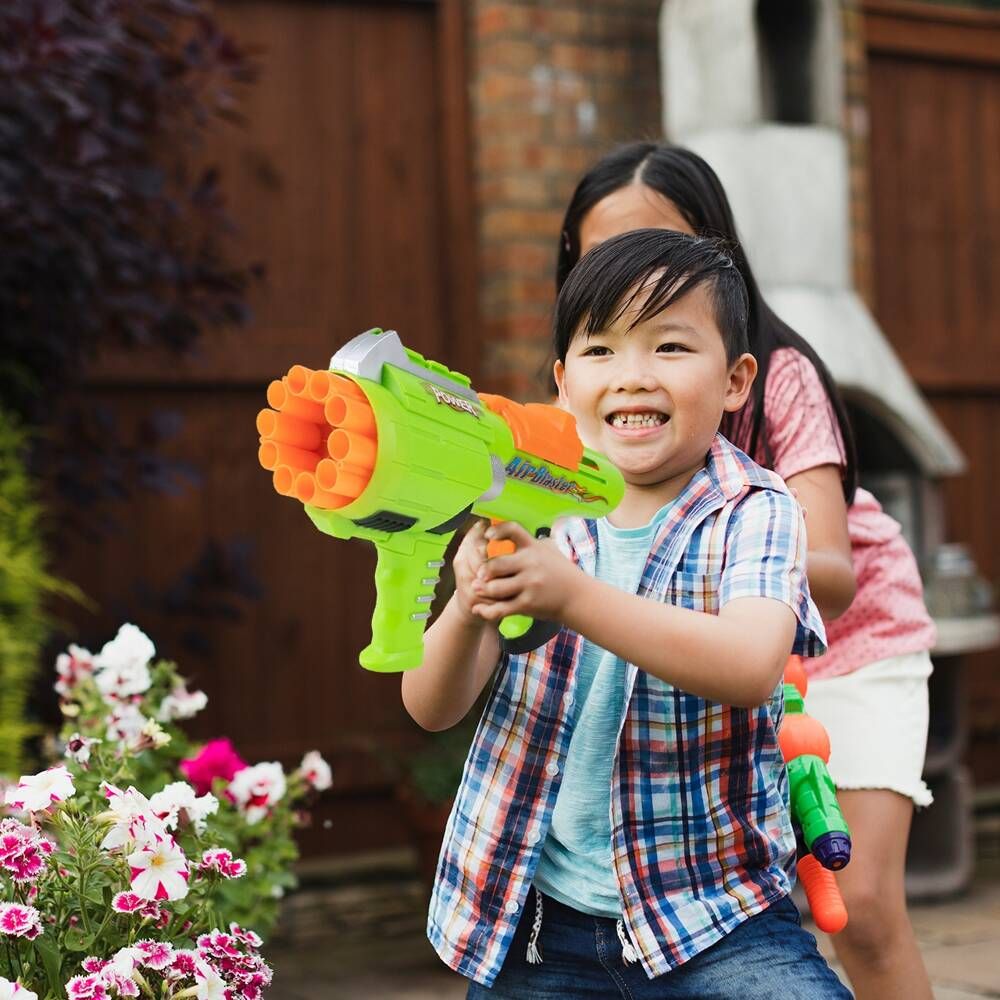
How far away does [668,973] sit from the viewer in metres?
1.94

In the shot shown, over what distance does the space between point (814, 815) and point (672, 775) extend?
195mm

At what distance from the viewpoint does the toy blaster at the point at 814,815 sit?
2.00m

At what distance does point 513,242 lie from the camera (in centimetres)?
542

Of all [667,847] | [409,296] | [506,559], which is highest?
[409,296]

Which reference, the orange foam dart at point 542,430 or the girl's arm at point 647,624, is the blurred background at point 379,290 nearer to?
the orange foam dart at point 542,430

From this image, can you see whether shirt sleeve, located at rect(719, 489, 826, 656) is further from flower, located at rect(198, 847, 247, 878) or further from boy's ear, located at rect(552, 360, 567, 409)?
flower, located at rect(198, 847, 247, 878)

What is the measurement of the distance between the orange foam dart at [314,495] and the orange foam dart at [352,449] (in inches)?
1.3

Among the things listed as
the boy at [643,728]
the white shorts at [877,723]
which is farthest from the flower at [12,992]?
the white shorts at [877,723]

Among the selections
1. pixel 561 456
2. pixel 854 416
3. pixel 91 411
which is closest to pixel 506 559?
pixel 561 456

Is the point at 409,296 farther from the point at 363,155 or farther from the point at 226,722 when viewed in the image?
the point at 226,722

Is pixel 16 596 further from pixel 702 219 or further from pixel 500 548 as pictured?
pixel 500 548

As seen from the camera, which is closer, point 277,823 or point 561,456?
point 561,456

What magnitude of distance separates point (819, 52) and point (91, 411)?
250 centimetres

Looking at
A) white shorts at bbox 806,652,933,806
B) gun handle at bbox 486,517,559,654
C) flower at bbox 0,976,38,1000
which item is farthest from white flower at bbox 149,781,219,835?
white shorts at bbox 806,652,933,806
